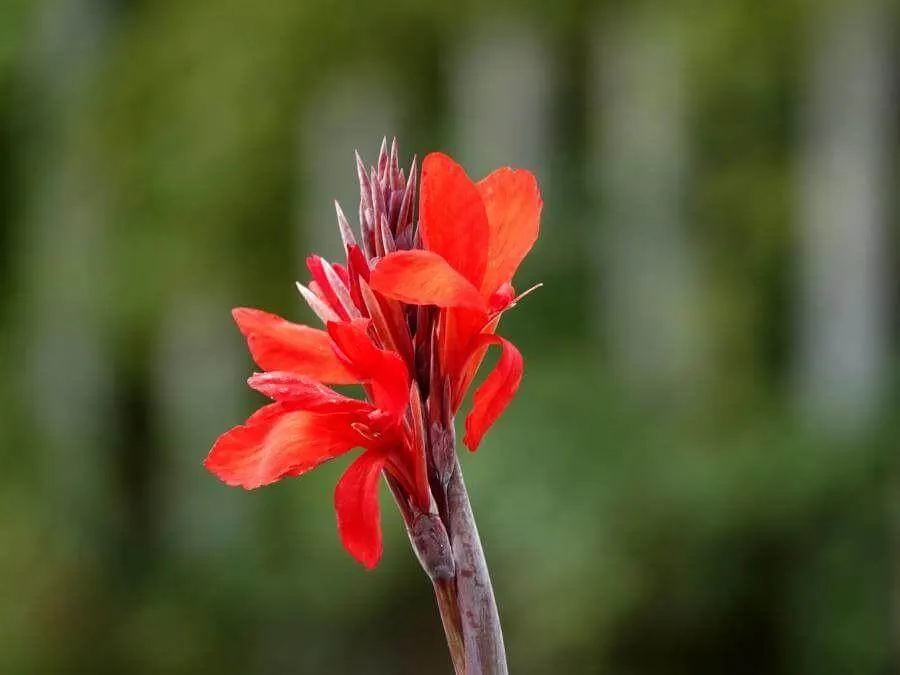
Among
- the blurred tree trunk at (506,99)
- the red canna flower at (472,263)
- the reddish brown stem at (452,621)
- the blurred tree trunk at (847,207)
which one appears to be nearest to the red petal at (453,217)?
the red canna flower at (472,263)

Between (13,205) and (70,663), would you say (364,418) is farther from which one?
(13,205)

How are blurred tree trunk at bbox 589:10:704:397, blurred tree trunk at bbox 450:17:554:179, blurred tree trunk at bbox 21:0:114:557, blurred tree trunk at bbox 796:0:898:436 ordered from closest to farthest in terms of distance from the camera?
blurred tree trunk at bbox 796:0:898:436
blurred tree trunk at bbox 589:10:704:397
blurred tree trunk at bbox 450:17:554:179
blurred tree trunk at bbox 21:0:114:557

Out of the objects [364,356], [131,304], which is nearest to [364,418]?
[364,356]

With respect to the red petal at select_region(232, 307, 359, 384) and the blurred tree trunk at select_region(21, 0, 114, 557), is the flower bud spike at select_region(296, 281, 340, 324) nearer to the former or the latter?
the red petal at select_region(232, 307, 359, 384)

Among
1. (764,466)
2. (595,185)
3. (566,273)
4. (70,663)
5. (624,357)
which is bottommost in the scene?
(70,663)

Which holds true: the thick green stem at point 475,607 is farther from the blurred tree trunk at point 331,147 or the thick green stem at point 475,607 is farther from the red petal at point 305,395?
the blurred tree trunk at point 331,147

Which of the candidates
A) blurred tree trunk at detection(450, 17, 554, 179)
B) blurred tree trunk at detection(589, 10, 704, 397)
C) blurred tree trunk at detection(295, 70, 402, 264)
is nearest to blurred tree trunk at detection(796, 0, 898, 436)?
blurred tree trunk at detection(589, 10, 704, 397)
